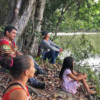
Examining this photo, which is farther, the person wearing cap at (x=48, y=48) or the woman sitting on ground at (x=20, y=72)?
the person wearing cap at (x=48, y=48)

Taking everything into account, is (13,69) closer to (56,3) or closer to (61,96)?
(61,96)

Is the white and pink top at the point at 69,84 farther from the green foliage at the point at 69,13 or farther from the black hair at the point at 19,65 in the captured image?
the green foliage at the point at 69,13

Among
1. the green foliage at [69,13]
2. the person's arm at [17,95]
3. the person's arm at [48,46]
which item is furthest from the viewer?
the green foliage at [69,13]

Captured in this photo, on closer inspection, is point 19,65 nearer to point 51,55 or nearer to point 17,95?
point 17,95

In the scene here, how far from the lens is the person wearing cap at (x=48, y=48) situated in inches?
216

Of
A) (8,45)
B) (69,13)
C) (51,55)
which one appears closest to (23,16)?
(51,55)

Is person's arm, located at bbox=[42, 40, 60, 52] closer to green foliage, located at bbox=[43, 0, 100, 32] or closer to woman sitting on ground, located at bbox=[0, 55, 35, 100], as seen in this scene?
green foliage, located at bbox=[43, 0, 100, 32]

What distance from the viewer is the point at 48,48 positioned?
5.55 metres

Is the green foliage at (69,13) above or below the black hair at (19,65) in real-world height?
above

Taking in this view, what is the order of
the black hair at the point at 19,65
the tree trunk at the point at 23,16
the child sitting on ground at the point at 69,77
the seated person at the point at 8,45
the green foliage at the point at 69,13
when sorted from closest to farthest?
1. the black hair at the point at 19,65
2. the seated person at the point at 8,45
3. the child sitting on ground at the point at 69,77
4. the tree trunk at the point at 23,16
5. the green foliage at the point at 69,13

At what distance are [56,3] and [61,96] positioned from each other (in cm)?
610

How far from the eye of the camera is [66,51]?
828cm

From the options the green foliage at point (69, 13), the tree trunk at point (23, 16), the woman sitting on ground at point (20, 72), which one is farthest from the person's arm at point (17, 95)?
the green foliage at point (69, 13)

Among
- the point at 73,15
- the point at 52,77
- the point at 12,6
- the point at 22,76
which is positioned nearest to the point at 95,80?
the point at 52,77
